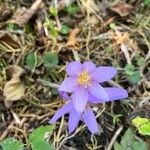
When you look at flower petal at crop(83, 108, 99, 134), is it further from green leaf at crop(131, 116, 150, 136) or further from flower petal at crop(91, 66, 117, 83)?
green leaf at crop(131, 116, 150, 136)

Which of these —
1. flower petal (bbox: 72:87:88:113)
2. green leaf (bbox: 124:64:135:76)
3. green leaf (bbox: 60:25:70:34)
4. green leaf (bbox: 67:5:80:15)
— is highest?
green leaf (bbox: 67:5:80:15)

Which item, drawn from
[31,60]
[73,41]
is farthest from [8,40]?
[73,41]

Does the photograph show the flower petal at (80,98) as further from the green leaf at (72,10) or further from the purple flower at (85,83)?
the green leaf at (72,10)

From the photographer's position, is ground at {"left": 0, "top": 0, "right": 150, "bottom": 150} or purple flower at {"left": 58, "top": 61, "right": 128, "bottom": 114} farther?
ground at {"left": 0, "top": 0, "right": 150, "bottom": 150}

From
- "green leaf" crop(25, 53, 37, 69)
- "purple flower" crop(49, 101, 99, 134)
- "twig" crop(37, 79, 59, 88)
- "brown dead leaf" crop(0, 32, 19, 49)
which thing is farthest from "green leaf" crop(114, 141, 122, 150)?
"brown dead leaf" crop(0, 32, 19, 49)

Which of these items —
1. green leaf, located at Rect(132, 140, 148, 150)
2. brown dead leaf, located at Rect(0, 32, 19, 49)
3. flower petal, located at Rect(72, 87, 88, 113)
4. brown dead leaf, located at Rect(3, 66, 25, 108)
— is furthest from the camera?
brown dead leaf, located at Rect(0, 32, 19, 49)

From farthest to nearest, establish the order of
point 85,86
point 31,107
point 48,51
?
1. point 48,51
2. point 31,107
3. point 85,86

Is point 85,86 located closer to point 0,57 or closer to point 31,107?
point 31,107

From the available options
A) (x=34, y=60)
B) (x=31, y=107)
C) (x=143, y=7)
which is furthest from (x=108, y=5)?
(x=31, y=107)
